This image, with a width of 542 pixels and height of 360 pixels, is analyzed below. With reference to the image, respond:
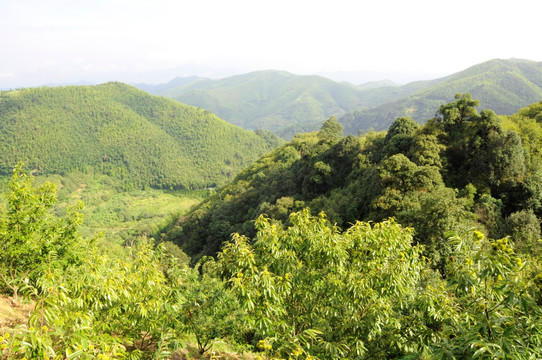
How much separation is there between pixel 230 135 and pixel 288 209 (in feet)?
511

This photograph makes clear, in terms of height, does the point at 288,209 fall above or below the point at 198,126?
below

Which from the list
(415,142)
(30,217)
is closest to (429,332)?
(30,217)

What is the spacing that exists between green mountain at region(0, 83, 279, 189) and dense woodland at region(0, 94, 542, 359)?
13923 cm

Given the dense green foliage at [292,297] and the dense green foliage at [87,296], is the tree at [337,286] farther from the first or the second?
the dense green foliage at [87,296]

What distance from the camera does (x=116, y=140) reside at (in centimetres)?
17250

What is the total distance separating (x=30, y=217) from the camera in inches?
394

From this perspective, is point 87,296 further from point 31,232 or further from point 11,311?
point 11,311

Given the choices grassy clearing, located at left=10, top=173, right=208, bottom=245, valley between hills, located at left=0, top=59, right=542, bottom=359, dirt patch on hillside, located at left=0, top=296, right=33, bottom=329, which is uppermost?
valley between hills, located at left=0, top=59, right=542, bottom=359

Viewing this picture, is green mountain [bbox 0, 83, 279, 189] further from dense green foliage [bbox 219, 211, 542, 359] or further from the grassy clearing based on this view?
dense green foliage [bbox 219, 211, 542, 359]

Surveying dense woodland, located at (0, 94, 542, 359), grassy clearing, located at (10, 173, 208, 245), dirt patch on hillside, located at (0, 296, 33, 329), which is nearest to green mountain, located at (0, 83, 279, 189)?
grassy clearing, located at (10, 173, 208, 245)

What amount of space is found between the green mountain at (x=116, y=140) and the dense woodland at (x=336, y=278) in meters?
139

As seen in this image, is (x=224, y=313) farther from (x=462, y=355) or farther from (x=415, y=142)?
(x=415, y=142)

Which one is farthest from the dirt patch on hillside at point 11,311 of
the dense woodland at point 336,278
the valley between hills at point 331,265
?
the dense woodland at point 336,278

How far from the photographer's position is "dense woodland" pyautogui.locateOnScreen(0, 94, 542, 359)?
4262 millimetres
